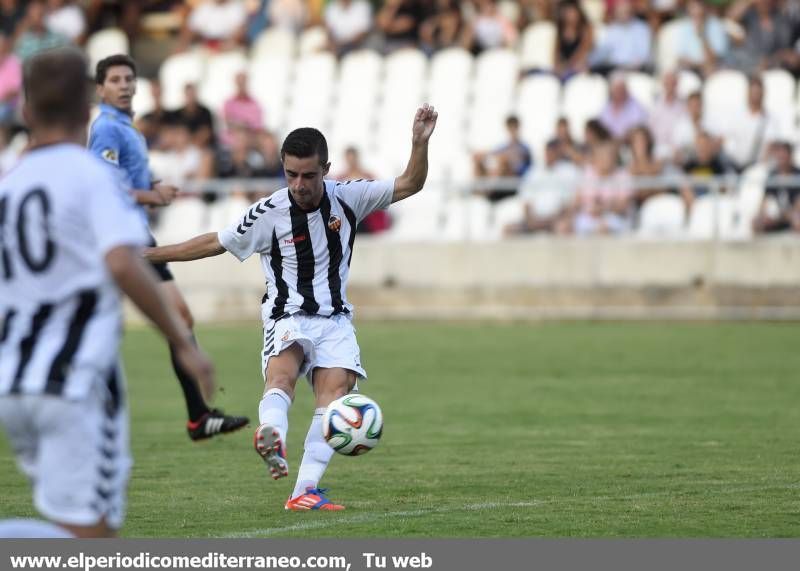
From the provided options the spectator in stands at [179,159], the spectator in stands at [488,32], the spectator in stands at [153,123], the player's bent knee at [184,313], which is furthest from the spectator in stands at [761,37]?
the player's bent knee at [184,313]

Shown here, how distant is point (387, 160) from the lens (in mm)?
23016

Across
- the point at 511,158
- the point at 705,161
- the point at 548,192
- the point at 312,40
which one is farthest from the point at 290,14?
the point at 705,161

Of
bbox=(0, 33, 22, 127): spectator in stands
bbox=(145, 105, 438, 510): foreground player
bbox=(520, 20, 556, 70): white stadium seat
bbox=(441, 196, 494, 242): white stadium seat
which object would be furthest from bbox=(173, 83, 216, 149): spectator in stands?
bbox=(145, 105, 438, 510): foreground player

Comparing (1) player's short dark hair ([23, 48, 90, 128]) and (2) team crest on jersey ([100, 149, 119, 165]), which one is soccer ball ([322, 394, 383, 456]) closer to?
(2) team crest on jersey ([100, 149, 119, 165])

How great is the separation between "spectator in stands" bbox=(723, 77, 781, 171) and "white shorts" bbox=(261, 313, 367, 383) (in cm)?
1236

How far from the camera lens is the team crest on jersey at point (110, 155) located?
37.8ft

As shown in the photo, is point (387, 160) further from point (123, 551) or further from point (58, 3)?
point (123, 551)

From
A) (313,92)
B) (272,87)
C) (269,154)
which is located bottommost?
(269,154)

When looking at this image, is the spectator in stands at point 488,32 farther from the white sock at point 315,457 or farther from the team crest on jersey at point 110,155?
the white sock at point 315,457

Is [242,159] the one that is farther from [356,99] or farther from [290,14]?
[290,14]

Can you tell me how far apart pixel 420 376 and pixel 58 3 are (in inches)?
546

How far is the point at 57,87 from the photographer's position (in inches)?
209

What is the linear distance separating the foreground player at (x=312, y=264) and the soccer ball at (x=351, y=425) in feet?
0.68

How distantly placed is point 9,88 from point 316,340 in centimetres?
1732
